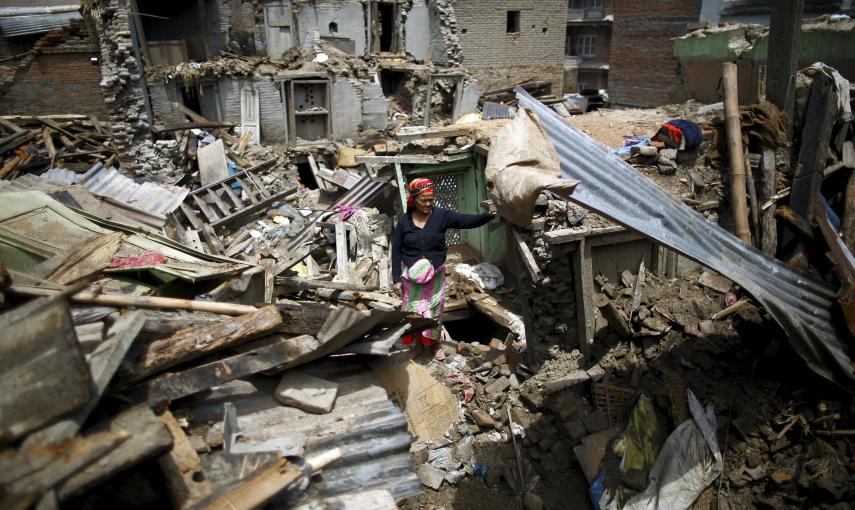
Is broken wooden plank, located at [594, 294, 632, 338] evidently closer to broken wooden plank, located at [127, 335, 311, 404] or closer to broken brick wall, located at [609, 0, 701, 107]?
broken wooden plank, located at [127, 335, 311, 404]

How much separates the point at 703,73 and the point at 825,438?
9.62 meters

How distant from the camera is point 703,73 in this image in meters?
11.6

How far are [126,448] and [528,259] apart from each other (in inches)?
197

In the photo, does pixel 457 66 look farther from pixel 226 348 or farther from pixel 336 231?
pixel 226 348

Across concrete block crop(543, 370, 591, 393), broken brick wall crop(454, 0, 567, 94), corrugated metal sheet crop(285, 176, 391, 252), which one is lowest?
concrete block crop(543, 370, 591, 393)

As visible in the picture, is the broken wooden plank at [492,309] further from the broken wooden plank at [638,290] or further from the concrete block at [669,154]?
the concrete block at [669,154]

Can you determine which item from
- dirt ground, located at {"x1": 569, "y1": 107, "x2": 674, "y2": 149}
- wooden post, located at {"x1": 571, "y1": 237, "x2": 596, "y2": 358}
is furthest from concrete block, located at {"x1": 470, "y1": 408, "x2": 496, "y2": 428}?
dirt ground, located at {"x1": 569, "y1": 107, "x2": 674, "y2": 149}

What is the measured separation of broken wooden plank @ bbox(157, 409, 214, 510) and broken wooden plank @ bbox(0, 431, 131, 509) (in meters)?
0.23

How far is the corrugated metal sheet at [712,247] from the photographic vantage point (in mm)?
3590

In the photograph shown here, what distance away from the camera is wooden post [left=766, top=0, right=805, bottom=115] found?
18.7ft

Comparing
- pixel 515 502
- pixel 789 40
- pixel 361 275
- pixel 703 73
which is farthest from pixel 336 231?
pixel 703 73

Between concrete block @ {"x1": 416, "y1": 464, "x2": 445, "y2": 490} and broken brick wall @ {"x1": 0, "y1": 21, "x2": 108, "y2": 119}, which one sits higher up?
broken brick wall @ {"x1": 0, "y1": 21, "x2": 108, "y2": 119}

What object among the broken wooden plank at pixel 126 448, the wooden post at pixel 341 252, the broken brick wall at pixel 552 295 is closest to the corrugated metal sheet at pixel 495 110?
the wooden post at pixel 341 252

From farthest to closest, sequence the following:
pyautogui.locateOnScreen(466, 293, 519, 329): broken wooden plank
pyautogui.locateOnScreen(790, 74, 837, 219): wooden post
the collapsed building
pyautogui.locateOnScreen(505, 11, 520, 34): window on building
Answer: pyautogui.locateOnScreen(505, 11, 520, 34): window on building
pyautogui.locateOnScreen(466, 293, 519, 329): broken wooden plank
pyautogui.locateOnScreen(790, 74, 837, 219): wooden post
the collapsed building
